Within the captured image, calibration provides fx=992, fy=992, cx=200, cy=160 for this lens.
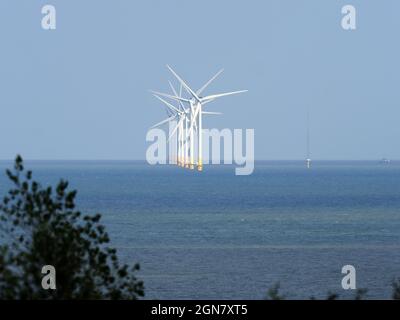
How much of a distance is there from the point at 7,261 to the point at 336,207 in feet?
367

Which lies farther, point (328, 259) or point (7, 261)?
point (328, 259)

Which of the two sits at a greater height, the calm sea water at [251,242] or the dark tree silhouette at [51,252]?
the dark tree silhouette at [51,252]

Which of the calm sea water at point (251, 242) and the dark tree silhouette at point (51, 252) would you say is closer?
the dark tree silhouette at point (51, 252)

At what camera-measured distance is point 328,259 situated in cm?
6644

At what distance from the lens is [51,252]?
16.3 meters

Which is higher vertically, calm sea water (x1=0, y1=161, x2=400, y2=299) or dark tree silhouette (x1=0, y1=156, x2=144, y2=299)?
dark tree silhouette (x1=0, y1=156, x2=144, y2=299)

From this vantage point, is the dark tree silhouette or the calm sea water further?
the calm sea water

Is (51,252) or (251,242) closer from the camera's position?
(51,252)

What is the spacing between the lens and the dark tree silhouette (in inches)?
620

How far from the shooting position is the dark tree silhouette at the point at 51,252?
15.8 meters

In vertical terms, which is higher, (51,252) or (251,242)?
(51,252)
